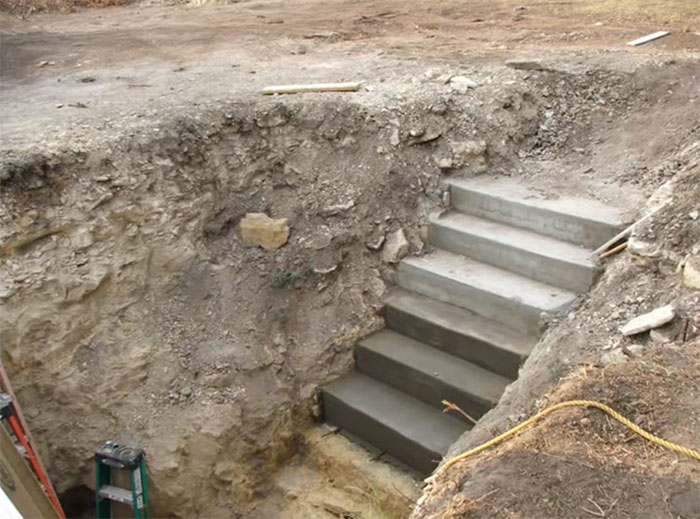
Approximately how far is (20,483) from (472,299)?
310 cm

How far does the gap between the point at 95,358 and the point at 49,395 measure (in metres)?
0.37

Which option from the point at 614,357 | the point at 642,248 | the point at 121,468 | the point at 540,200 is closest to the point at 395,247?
the point at 540,200

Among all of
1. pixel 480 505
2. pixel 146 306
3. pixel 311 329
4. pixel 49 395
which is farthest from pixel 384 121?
pixel 480 505

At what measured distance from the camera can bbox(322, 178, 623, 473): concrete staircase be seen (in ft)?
15.2

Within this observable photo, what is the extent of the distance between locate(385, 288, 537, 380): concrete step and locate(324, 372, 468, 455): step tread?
441 millimetres

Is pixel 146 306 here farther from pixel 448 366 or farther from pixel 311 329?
pixel 448 366

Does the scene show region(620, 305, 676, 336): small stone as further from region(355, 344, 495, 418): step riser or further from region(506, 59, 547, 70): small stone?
region(506, 59, 547, 70): small stone

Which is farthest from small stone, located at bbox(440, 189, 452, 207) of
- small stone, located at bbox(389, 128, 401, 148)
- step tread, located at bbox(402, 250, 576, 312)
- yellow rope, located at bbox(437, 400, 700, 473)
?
yellow rope, located at bbox(437, 400, 700, 473)

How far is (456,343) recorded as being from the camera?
191 inches

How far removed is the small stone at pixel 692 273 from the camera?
3.68m

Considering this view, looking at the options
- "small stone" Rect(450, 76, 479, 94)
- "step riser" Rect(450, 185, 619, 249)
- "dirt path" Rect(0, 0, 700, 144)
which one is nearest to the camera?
"step riser" Rect(450, 185, 619, 249)

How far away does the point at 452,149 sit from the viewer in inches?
221

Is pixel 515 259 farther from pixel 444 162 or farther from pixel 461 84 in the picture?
pixel 461 84

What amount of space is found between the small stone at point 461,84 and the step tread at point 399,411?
2.52m
